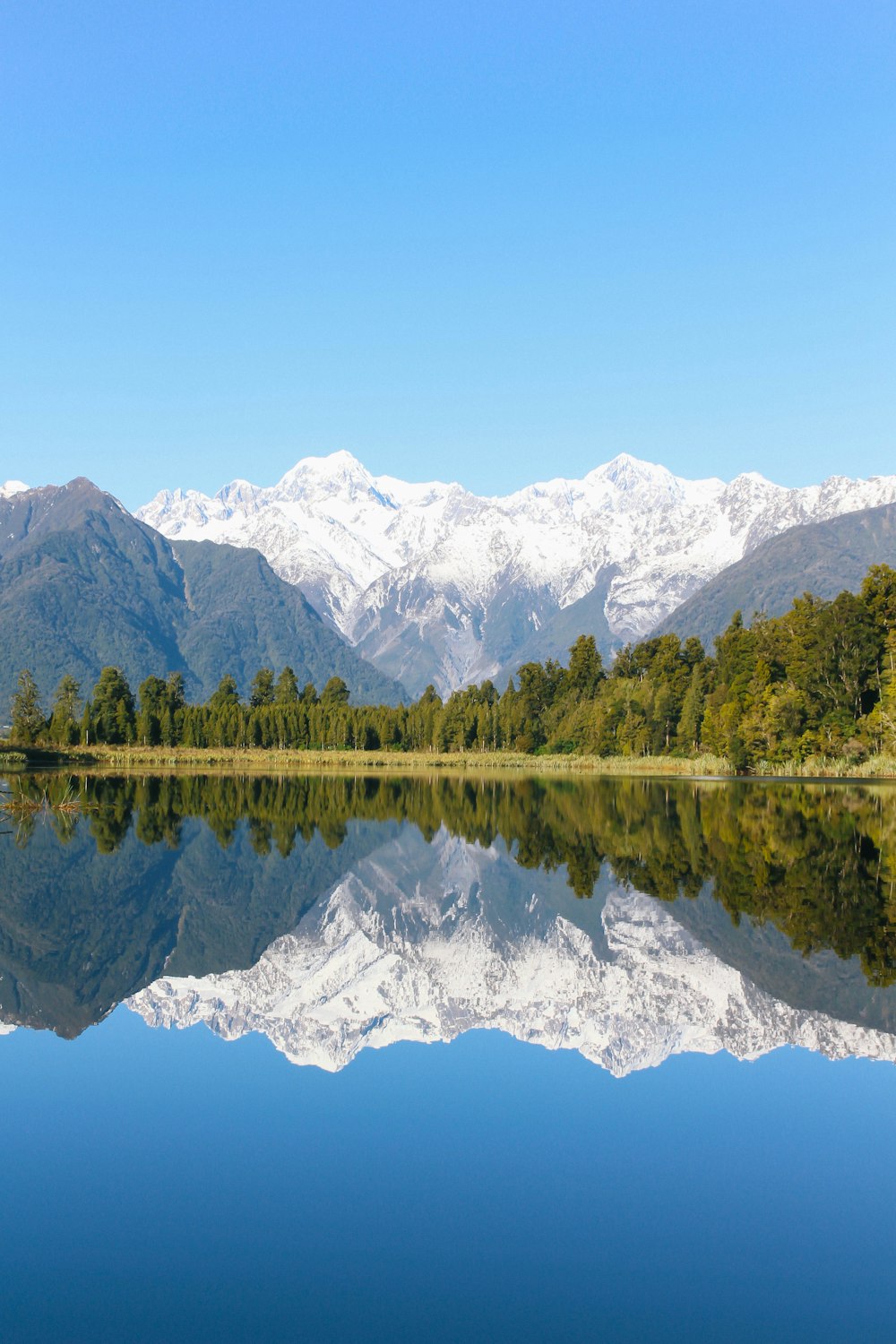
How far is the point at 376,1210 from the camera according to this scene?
37.1ft

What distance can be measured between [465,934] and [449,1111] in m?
12.6

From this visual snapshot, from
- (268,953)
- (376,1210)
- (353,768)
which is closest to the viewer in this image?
(376,1210)

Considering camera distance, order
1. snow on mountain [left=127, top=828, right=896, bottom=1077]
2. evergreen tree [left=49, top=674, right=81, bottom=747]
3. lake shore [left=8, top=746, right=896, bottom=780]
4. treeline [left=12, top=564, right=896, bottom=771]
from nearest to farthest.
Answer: snow on mountain [left=127, top=828, right=896, bottom=1077] < lake shore [left=8, top=746, right=896, bottom=780] < treeline [left=12, top=564, right=896, bottom=771] < evergreen tree [left=49, top=674, right=81, bottom=747]

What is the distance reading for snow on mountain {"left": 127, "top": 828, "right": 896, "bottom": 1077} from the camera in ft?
56.8

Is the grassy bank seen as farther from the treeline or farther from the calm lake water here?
the calm lake water

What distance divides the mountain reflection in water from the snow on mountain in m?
0.06

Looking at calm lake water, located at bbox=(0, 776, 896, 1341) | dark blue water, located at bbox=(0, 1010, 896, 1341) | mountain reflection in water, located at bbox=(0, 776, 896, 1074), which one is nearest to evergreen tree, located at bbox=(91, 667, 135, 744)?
mountain reflection in water, located at bbox=(0, 776, 896, 1074)

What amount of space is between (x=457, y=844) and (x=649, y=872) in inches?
562

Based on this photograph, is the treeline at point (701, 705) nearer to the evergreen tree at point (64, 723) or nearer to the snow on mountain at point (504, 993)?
the evergreen tree at point (64, 723)

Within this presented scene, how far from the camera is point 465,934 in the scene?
2702cm

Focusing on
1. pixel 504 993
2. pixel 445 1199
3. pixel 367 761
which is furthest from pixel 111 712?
pixel 445 1199

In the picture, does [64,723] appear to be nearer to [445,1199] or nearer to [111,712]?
[111,712]

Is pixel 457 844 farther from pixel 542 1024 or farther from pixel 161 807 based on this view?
pixel 542 1024

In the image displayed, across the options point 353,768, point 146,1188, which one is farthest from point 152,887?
point 353,768
